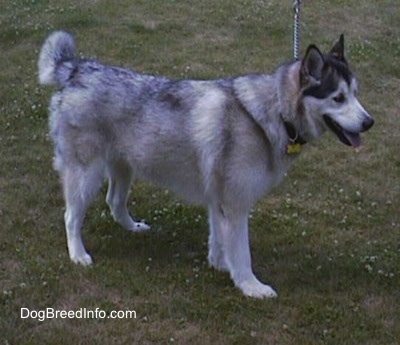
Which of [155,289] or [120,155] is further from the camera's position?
[120,155]

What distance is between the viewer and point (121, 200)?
6.50m

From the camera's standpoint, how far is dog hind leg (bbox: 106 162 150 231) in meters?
6.45

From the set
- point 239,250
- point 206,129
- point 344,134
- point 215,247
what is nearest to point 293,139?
point 344,134

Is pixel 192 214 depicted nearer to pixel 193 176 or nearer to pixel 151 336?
pixel 193 176

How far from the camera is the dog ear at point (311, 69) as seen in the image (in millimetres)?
5148

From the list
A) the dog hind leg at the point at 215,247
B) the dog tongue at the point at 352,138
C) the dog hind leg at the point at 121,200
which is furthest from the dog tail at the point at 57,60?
the dog tongue at the point at 352,138

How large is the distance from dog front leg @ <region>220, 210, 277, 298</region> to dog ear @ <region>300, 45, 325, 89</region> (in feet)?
3.33

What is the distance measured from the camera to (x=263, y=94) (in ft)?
18.0

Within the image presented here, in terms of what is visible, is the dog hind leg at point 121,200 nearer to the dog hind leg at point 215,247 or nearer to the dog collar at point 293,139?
the dog hind leg at point 215,247

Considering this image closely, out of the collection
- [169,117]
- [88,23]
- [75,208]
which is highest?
[169,117]

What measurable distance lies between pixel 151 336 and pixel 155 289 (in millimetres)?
608

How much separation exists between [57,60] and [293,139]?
6.33ft

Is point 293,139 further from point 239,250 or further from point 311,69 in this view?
point 239,250

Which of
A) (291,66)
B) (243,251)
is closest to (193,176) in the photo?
(243,251)
